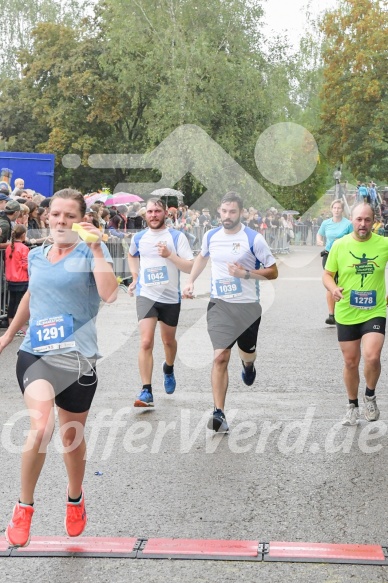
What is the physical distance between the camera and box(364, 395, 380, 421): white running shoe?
8.13m

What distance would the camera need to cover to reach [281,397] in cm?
930

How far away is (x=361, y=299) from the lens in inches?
316

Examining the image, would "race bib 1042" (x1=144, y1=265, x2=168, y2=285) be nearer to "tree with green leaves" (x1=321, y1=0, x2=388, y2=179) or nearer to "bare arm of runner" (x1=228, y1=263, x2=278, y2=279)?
"bare arm of runner" (x1=228, y1=263, x2=278, y2=279)

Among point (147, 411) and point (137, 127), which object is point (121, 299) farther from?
point (137, 127)

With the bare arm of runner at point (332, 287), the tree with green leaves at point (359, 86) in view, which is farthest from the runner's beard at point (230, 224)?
the tree with green leaves at point (359, 86)

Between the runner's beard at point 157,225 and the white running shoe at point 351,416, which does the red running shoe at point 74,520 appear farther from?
the runner's beard at point 157,225

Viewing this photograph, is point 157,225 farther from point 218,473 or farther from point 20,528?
point 20,528

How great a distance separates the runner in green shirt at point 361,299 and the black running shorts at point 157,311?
1673 mm

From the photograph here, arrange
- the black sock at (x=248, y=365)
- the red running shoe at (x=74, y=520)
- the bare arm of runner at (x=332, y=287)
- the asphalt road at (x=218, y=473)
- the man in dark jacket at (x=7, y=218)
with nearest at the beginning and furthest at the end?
1. the asphalt road at (x=218, y=473)
2. the red running shoe at (x=74, y=520)
3. the bare arm of runner at (x=332, y=287)
4. the black sock at (x=248, y=365)
5. the man in dark jacket at (x=7, y=218)

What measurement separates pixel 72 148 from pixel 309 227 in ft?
42.4

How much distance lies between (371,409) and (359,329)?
2.11 feet

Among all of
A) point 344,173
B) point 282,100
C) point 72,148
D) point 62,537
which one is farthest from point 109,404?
point 344,173

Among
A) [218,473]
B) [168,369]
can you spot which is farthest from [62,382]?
[168,369]

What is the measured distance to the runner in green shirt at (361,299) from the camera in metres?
8.02
